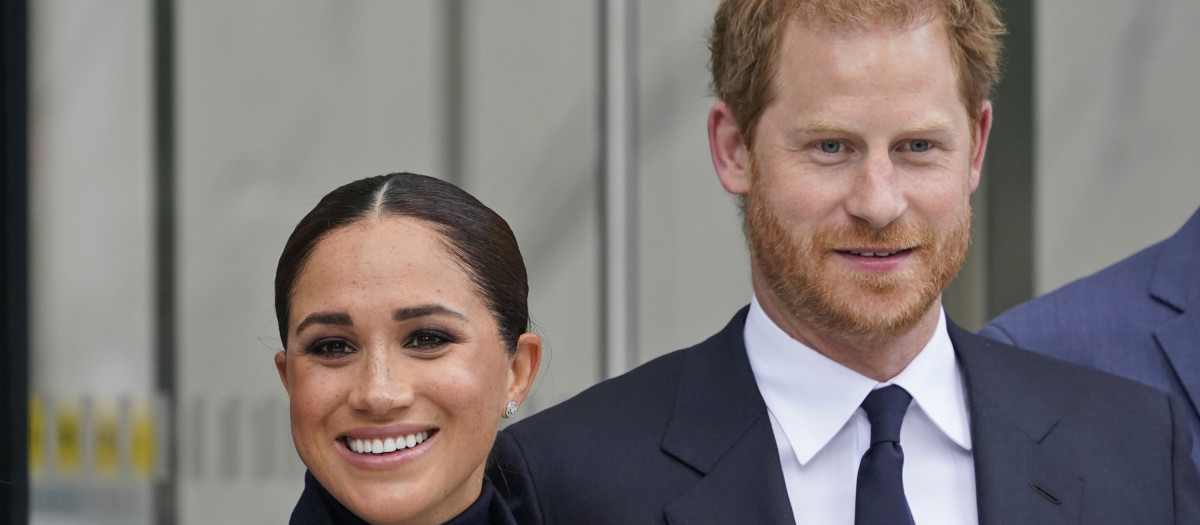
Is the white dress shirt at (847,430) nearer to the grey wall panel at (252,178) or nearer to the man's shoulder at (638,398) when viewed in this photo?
the man's shoulder at (638,398)

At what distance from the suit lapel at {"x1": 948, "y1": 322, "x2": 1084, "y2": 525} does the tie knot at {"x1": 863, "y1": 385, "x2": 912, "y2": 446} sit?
121mm

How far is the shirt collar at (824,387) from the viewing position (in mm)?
2086

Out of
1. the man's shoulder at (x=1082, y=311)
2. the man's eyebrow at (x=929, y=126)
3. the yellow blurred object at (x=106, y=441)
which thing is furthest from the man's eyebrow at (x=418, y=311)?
the yellow blurred object at (x=106, y=441)

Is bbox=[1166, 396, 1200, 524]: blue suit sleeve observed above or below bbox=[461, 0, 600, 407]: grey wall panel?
below

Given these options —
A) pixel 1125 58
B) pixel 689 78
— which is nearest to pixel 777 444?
pixel 689 78

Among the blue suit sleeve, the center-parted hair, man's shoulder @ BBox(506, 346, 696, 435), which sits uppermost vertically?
the center-parted hair

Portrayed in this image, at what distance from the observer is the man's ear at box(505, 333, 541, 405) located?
1916 millimetres

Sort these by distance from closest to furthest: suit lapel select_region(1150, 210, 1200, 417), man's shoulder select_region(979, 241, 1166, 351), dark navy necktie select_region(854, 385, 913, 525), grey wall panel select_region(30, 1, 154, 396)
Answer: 1. dark navy necktie select_region(854, 385, 913, 525)
2. suit lapel select_region(1150, 210, 1200, 417)
3. man's shoulder select_region(979, 241, 1166, 351)
4. grey wall panel select_region(30, 1, 154, 396)

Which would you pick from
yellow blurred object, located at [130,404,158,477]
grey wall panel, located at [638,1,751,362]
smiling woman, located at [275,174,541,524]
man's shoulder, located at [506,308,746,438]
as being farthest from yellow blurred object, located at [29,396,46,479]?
smiling woman, located at [275,174,541,524]

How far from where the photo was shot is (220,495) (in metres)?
4.33

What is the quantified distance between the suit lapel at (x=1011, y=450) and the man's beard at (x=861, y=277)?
0.18 metres

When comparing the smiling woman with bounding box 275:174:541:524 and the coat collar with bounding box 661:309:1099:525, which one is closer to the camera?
the smiling woman with bounding box 275:174:541:524

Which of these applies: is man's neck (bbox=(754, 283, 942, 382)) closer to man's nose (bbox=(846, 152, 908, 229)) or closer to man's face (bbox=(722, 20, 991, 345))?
man's face (bbox=(722, 20, 991, 345))

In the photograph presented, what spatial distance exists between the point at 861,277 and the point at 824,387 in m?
0.19
